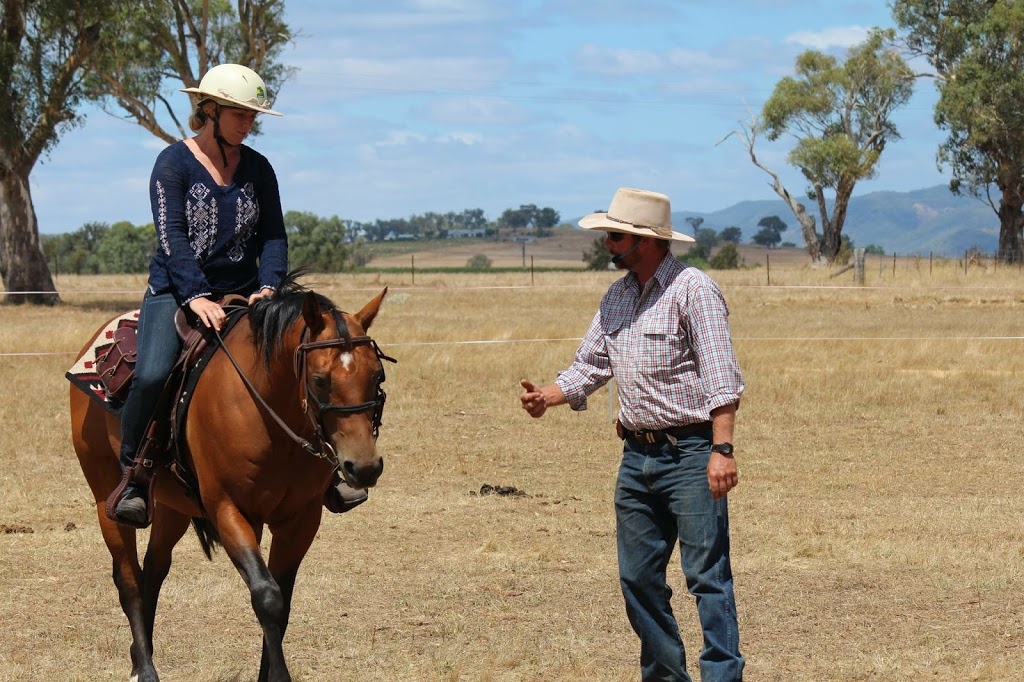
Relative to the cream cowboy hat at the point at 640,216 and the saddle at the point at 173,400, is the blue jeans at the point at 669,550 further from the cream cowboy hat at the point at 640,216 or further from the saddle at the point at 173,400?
the saddle at the point at 173,400

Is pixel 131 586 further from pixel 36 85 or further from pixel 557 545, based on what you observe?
pixel 36 85

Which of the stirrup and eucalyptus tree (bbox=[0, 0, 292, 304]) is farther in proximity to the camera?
eucalyptus tree (bbox=[0, 0, 292, 304])

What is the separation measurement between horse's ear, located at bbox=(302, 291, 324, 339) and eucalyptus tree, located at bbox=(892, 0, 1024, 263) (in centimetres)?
4595

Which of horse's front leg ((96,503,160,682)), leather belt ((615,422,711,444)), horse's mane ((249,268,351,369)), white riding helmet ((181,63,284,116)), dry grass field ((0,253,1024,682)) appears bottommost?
dry grass field ((0,253,1024,682))

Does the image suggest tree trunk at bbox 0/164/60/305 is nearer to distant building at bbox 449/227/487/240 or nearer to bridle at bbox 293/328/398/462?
bridle at bbox 293/328/398/462

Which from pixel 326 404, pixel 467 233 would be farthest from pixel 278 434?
pixel 467 233

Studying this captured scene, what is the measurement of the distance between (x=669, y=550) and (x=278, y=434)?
160 centimetres

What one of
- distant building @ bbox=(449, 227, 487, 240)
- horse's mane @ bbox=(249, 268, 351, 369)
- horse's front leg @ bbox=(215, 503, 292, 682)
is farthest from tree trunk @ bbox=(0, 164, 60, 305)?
distant building @ bbox=(449, 227, 487, 240)

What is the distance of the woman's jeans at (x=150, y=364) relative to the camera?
5.30m

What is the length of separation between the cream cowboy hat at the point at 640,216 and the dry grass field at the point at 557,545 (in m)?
1.56

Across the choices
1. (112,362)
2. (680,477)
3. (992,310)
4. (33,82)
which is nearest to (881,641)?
(680,477)

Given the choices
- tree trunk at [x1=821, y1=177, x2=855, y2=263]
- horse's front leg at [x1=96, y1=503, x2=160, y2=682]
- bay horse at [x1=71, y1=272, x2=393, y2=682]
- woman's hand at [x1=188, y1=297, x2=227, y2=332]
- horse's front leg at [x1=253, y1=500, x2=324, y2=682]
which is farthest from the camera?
tree trunk at [x1=821, y1=177, x2=855, y2=263]

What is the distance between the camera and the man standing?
464cm

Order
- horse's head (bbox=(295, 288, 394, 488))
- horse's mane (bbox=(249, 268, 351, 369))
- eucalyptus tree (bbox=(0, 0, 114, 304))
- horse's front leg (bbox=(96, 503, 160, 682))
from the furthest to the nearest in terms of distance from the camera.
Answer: eucalyptus tree (bbox=(0, 0, 114, 304)) < horse's front leg (bbox=(96, 503, 160, 682)) < horse's mane (bbox=(249, 268, 351, 369)) < horse's head (bbox=(295, 288, 394, 488))
